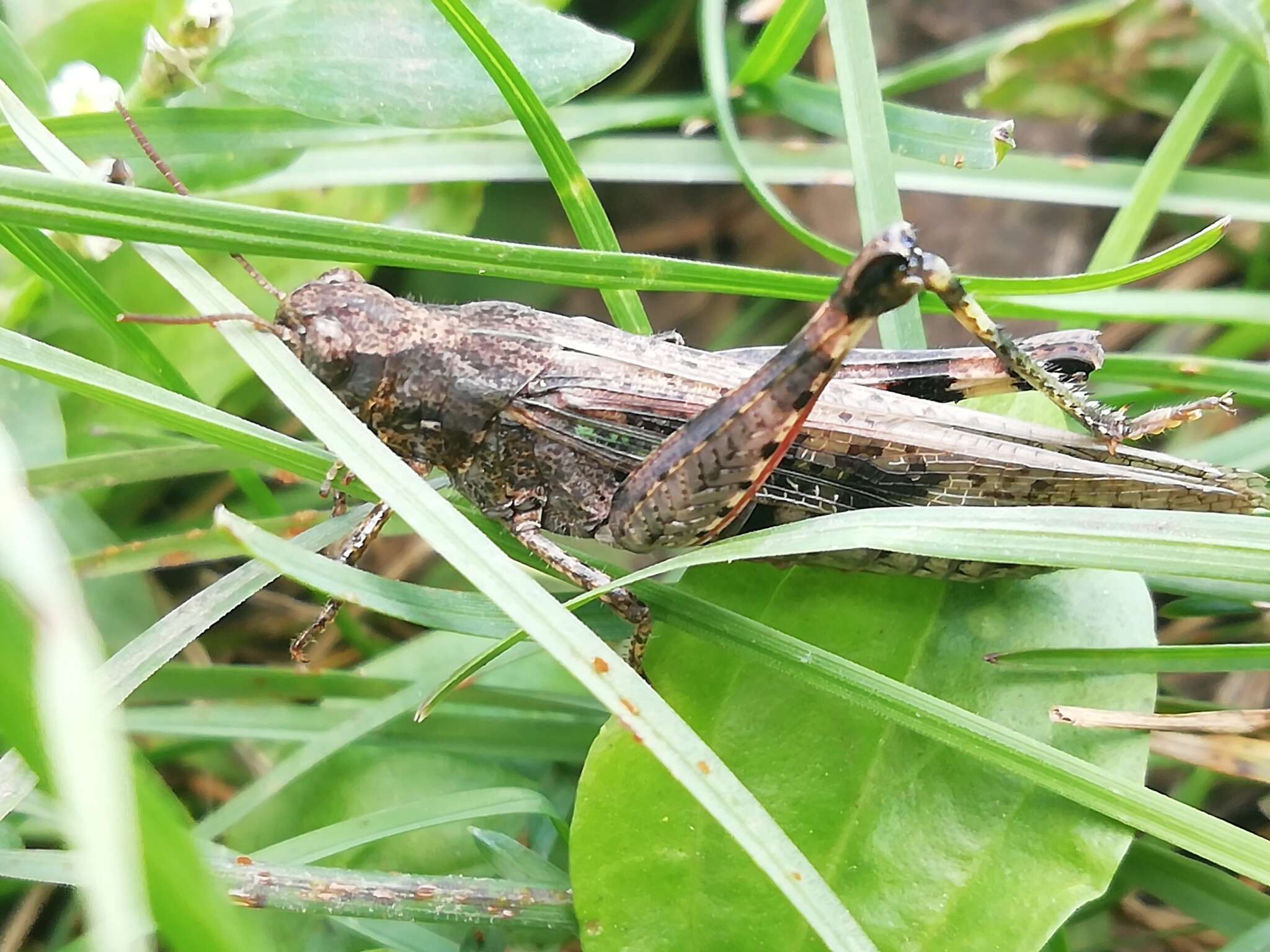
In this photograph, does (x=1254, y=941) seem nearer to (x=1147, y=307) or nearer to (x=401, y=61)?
Answer: (x=1147, y=307)

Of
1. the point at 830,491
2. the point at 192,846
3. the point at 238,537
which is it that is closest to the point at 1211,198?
the point at 830,491

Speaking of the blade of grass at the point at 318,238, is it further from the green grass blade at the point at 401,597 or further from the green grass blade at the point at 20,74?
the green grass blade at the point at 20,74

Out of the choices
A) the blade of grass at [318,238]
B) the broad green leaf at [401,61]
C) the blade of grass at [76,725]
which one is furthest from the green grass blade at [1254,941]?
the broad green leaf at [401,61]

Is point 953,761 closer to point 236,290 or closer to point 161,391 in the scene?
point 161,391

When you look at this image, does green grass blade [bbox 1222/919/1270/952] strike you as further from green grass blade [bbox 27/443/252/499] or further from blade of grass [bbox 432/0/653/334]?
green grass blade [bbox 27/443/252/499]

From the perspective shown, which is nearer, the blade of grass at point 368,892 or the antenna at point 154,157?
the blade of grass at point 368,892

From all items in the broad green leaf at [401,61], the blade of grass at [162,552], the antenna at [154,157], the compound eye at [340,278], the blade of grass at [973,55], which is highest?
the blade of grass at [973,55]

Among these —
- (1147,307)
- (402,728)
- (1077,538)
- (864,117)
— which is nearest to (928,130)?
(864,117)
